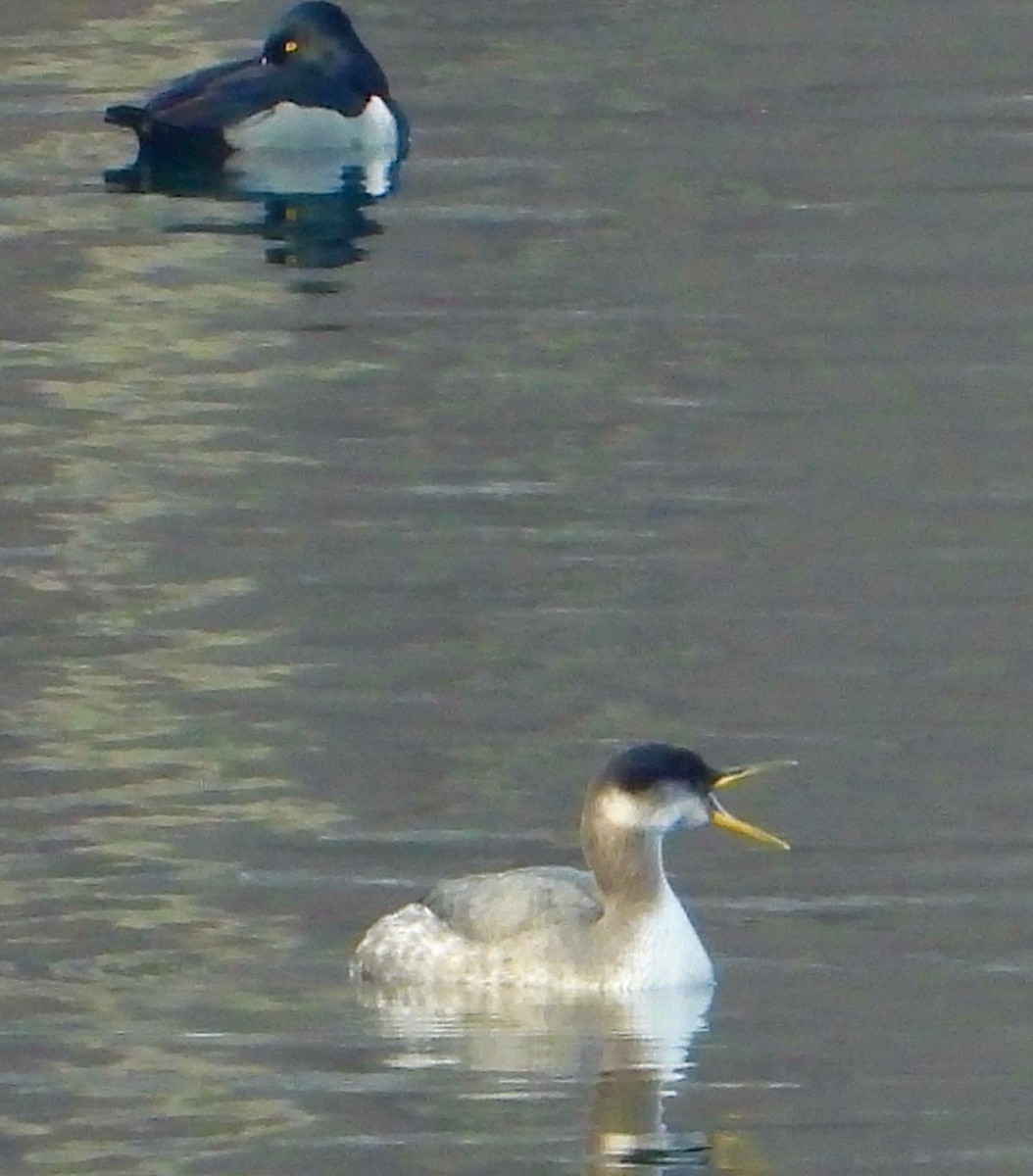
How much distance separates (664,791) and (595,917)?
1.34 ft

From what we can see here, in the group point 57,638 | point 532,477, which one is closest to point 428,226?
point 532,477

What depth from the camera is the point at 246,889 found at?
37.4 ft

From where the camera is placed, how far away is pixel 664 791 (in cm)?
1102

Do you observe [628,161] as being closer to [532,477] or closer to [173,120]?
[173,120]

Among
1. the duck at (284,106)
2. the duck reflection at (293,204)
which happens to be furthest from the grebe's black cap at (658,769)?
the duck at (284,106)

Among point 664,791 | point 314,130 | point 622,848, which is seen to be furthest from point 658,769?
point 314,130

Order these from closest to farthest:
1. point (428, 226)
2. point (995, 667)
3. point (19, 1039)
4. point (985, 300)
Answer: point (19, 1039) → point (995, 667) → point (985, 300) → point (428, 226)

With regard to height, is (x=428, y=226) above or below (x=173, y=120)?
below

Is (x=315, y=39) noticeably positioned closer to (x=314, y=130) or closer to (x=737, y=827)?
(x=314, y=130)

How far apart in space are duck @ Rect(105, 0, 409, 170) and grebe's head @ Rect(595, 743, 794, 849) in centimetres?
1330

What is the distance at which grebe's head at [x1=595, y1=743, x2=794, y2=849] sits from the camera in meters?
11.0

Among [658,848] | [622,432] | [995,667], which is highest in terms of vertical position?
[622,432]

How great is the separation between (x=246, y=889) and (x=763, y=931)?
1.35 m

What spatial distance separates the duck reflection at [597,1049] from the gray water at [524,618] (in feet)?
0.07
